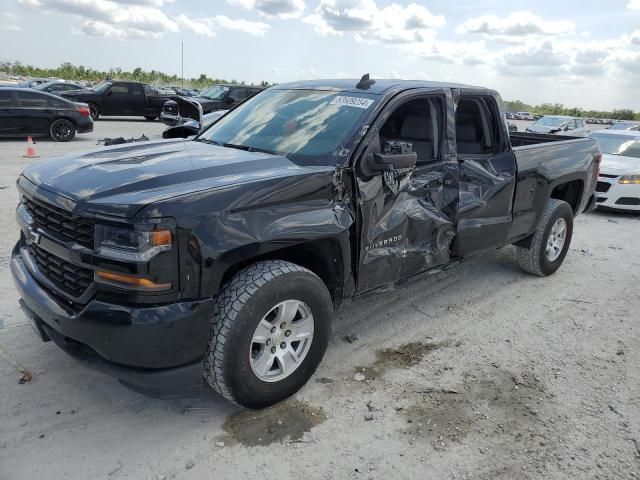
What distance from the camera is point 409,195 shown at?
3.83 m

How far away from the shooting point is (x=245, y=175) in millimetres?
3072

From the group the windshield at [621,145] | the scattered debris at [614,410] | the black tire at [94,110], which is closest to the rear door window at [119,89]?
the black tire at [94,110]

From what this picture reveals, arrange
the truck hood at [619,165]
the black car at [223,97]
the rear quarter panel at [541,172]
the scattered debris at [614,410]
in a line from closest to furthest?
1. the scattered debris at [614,410]
2. the rear quarter panel at [541,172]
3. the truck hood at [619,165]
4. the black car at [223,97]

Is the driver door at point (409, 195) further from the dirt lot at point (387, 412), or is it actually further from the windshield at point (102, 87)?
the windshield at point (102, 87)

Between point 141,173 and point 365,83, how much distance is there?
190 cm

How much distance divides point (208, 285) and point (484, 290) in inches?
138

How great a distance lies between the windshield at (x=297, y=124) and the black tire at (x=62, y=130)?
471 inches

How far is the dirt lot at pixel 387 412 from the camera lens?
2.79 meters

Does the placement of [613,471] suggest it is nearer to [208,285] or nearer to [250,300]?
[250,300]

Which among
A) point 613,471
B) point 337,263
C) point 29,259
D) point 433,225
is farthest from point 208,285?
point 613,471

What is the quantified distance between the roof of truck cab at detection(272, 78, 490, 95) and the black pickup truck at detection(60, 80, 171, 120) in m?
18.1

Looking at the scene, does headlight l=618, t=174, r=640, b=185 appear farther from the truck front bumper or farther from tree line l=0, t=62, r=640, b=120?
tree line l=0, t=62, r=640, b=120

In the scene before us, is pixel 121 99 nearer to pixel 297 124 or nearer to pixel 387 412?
pixel 297 124

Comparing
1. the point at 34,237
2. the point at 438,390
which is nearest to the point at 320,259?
the point at 438,390
